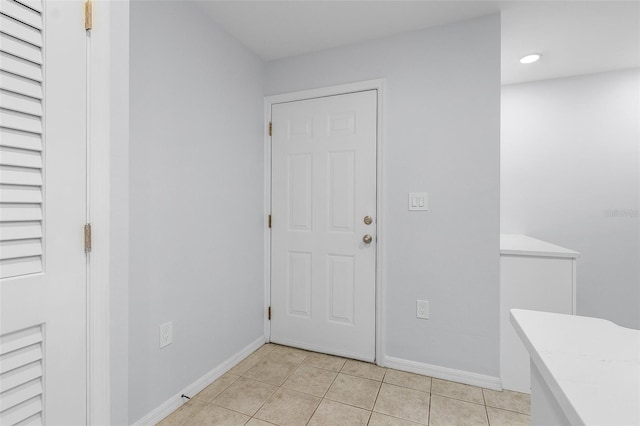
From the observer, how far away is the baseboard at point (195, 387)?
1613mm

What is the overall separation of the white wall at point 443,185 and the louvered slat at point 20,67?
1867 mm

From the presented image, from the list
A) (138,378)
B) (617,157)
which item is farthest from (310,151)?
(617,157)

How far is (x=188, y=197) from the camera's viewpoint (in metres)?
1.84

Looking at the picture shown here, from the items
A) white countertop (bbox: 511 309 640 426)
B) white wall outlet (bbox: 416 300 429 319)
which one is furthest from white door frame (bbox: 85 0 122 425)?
white wall outlet (bbox: 416 300 429 319)

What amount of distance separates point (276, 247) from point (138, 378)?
132 centimetres

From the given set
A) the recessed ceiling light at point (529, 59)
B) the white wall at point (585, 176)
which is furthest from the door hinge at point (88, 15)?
the white wall at point (585, 176)

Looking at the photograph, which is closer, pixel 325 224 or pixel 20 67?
pixel 20 67

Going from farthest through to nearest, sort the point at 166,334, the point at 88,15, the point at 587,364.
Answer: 1. the point at 166,334
2. the point at 88,15
3. the point at 587,364

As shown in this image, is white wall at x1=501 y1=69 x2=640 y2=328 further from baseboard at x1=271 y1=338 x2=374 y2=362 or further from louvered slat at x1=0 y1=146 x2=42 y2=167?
louvered slat at x1=0 y1=146 x2=42 y2=167

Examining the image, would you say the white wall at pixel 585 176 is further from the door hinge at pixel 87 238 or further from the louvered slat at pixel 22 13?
the louvered slat at pixel 22 13

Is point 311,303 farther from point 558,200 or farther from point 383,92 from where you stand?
point 558,200

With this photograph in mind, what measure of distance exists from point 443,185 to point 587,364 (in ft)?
5.49

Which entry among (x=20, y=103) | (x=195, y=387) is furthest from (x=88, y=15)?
(x=195, y=387)

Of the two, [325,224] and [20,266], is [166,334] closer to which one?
[20,266]
